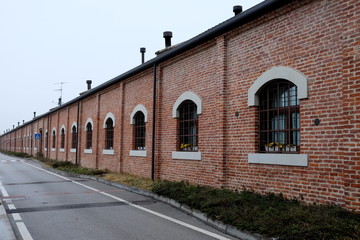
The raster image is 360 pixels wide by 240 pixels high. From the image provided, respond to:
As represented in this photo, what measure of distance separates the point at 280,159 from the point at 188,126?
4970mm

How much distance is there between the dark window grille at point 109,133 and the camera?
776 inches

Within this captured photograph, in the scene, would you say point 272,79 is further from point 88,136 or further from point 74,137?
point 74,137

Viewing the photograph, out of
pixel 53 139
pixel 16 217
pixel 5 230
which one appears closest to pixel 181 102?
pixel 16 217

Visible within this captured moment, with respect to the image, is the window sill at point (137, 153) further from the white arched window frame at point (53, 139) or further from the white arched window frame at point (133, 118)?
the white arched window frame at point (53, 139)

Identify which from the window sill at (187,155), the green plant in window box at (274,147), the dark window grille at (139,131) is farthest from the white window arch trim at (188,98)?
the dark window grille at (139,131)

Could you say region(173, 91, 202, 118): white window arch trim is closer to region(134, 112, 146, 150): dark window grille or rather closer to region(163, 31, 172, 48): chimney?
region(134, 112, 146, 150): dark window grille

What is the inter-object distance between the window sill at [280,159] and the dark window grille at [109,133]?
12.1 metres

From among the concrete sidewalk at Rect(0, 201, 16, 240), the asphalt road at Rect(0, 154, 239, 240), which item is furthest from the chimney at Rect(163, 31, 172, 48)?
the concrete sidewalk at Rect(0, 201, 16, 240)

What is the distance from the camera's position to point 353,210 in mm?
6258

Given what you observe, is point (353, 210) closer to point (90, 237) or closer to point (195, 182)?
point (90, 237)

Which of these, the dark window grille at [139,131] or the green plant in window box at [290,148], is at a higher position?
the dark window grille at [139,131]

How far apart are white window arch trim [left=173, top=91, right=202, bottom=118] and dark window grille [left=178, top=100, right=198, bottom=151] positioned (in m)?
0.18

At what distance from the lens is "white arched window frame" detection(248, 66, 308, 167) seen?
7727 millimetres

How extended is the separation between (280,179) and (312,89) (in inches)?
89.4
